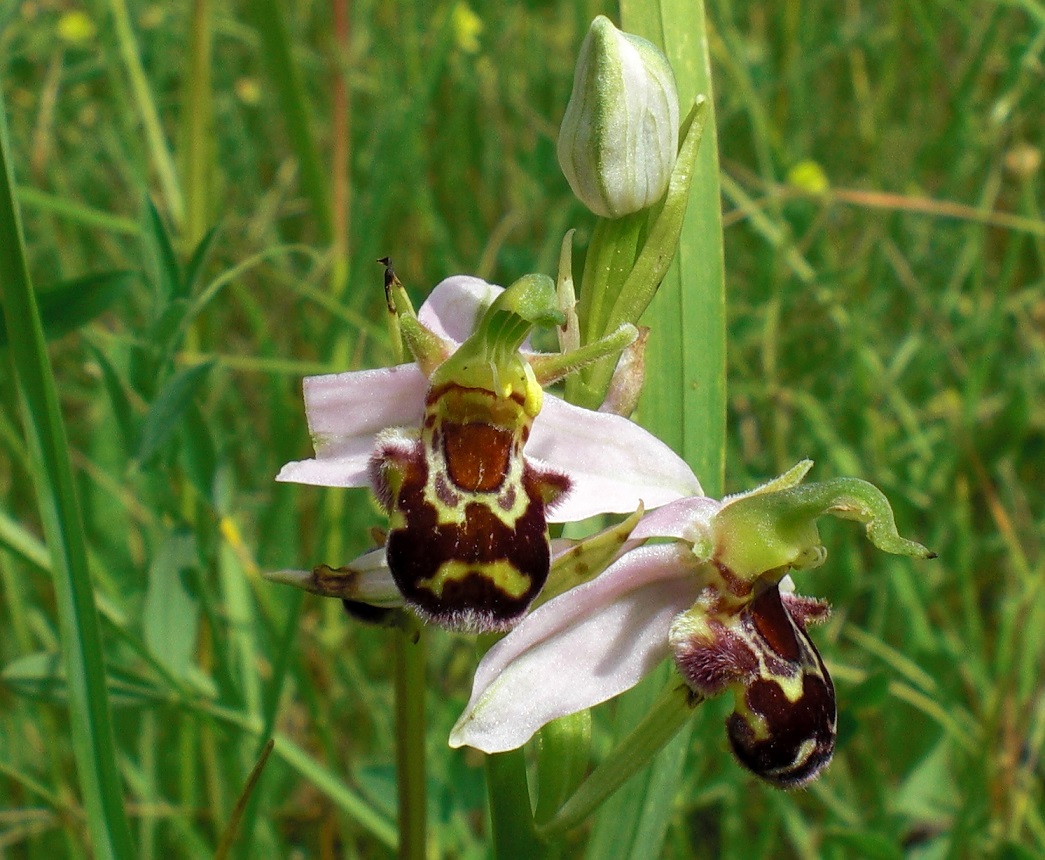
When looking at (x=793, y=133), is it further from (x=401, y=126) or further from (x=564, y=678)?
(x=564, y=678)

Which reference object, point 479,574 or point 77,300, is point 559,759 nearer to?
point 479,574

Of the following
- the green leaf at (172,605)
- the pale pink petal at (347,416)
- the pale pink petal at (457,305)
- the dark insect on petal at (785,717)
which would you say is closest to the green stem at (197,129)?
the green leaf at (172,605)

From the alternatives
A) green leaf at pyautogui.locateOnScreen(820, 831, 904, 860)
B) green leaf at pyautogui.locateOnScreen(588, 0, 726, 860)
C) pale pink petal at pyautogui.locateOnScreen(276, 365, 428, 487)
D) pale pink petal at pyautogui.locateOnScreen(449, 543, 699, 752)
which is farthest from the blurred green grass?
green leaf at pyautogui.locateOnScreen(588, 0, 726, 860)

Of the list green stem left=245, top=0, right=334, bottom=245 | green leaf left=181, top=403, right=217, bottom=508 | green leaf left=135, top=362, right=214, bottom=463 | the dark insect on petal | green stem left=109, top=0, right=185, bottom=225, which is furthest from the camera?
green stem left=109, top=0, right=185, bottom=225

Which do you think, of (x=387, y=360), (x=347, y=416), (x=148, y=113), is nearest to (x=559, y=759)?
(x=347, y=416)

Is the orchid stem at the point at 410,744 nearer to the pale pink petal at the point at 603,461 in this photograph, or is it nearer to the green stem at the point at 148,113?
the pale pink petal at the point at 603,461

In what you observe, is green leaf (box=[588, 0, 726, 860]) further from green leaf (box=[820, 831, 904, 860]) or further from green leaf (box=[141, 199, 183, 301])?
green leaf (box=[141, 199, 183, 301])

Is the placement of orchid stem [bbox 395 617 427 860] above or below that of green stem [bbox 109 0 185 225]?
below
